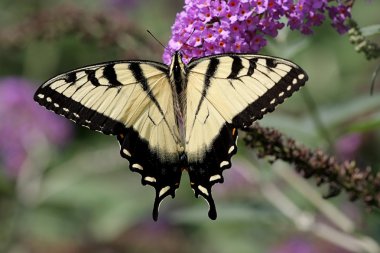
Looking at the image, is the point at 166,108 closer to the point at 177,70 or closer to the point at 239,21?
the point at 177,70

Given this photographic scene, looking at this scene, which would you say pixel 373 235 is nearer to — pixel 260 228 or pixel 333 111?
pixel 333 111

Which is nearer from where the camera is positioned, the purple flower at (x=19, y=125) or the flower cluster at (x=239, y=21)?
the flower cluster at (x=239, y=21)

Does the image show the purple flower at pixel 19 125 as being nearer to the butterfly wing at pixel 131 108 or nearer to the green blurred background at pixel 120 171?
the green blurred background at pixel 120 171

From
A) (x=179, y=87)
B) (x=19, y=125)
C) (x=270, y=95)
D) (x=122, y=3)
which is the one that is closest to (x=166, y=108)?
(x=179, y=87)

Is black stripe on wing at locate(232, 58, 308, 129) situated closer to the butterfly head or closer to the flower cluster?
the flower cluster

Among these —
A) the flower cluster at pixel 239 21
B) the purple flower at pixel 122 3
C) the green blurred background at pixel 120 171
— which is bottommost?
the green blurred background at pixel 120 171

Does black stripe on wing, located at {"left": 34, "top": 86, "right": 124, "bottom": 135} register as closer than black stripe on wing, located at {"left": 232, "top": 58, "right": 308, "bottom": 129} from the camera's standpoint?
No

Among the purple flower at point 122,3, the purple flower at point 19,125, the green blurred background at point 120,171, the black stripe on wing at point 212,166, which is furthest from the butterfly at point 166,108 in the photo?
the purple flower at point 122,3

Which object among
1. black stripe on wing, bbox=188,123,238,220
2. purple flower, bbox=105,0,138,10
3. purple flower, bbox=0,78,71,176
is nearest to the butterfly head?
black stripe on wing, bbox=188,123,238,220
